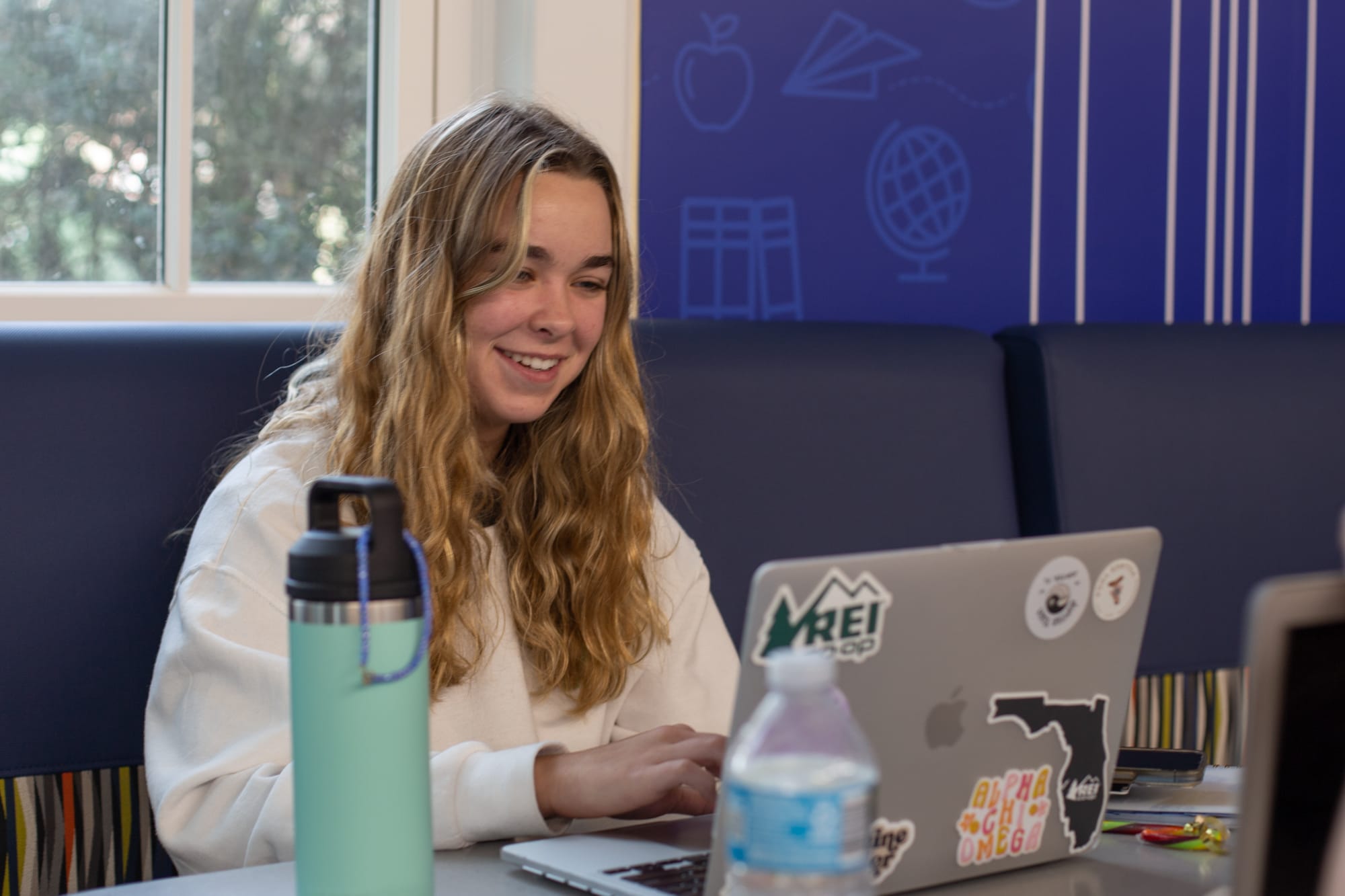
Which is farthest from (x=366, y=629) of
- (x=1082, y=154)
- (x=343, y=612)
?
(x=1082, y=154)

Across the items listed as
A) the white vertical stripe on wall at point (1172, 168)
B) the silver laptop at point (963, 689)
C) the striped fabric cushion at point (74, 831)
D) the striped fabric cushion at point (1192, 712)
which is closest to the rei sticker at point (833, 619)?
the silver laptop at point (963, 689)

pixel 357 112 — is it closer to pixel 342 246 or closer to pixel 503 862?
pixel 342 246

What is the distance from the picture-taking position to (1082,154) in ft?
8.03

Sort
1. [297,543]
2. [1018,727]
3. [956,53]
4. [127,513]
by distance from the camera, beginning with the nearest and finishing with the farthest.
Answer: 1. [297,543]
2. [1018,727]
3. [127,513]
4. [956,53]

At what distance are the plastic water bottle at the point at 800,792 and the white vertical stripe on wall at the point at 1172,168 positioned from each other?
1984 mm

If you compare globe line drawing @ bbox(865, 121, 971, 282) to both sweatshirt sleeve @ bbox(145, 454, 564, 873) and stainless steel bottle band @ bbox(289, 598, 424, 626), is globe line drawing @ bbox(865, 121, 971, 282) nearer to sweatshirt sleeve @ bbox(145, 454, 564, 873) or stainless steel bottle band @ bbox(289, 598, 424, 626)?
sweatshirt sleeve @ bbox(145, 454, 564, 873)

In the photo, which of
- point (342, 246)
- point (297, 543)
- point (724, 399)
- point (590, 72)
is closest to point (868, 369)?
point (724, 399)

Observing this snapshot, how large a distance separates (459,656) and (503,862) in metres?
0.39

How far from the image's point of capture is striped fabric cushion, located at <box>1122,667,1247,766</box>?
6.73 feet

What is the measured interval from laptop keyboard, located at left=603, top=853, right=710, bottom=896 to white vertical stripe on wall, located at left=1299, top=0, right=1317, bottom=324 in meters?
2.07

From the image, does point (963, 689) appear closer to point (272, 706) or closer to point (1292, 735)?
point (1292, 735)

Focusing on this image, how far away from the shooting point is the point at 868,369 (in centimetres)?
192

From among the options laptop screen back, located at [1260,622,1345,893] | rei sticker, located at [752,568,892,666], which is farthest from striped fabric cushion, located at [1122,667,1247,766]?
laptop screen back, located at [1260,622,1345,893]

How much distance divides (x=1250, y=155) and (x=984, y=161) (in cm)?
54
